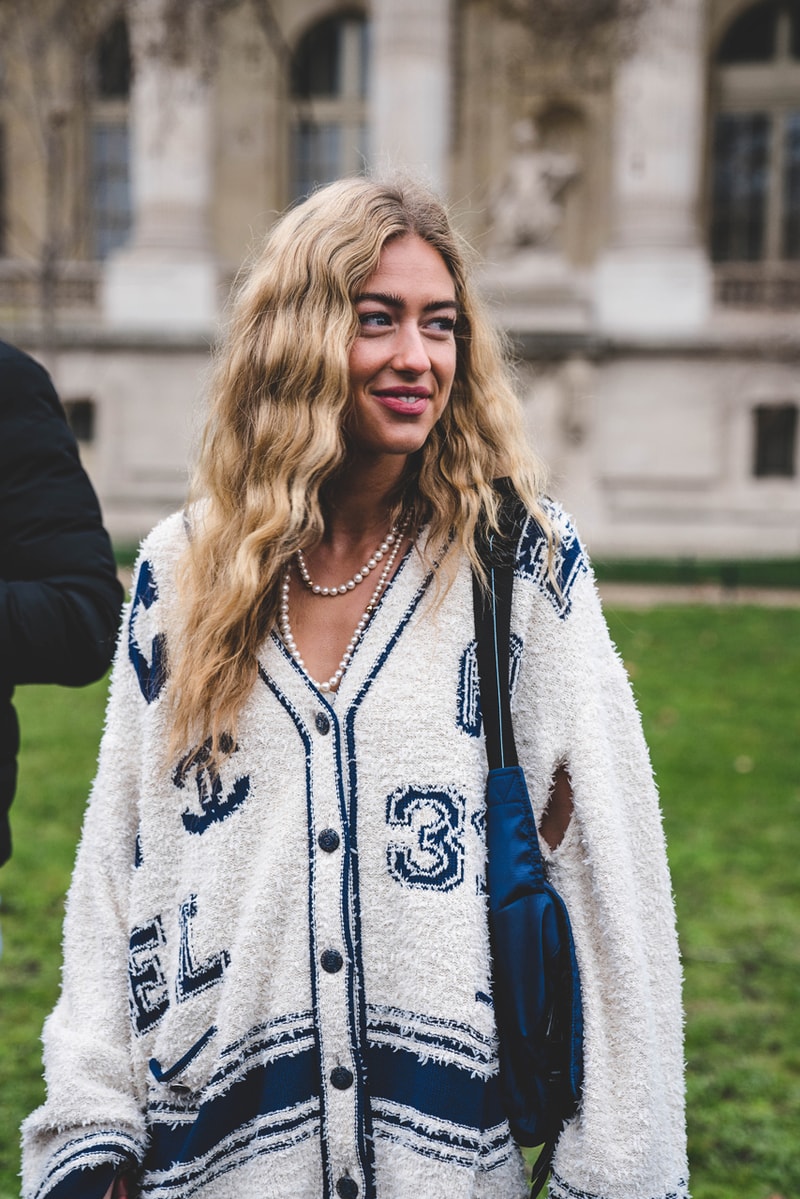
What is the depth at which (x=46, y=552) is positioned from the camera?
250cm

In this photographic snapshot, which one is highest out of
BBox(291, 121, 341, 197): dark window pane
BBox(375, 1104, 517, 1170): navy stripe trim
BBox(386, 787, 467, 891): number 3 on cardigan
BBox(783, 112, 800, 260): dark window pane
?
BBox(291, 121, 341, 197): dark window pane

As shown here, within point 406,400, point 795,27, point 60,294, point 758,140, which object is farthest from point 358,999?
point 795,27

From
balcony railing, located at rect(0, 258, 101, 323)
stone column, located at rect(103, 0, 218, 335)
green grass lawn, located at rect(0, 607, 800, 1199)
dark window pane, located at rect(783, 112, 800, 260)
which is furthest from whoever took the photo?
dark window pane, located at rect(783, 112, 800, 260)

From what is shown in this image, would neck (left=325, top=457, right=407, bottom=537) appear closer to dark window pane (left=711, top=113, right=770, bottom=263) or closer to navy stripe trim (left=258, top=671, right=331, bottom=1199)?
navy stripe trim (left=258, top=671, right=331, bottom=1199)

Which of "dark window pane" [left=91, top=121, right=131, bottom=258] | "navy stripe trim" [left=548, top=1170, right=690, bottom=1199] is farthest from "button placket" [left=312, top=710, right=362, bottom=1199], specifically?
"dark window pane" [left=91, top=121, right=131, bottom=258]

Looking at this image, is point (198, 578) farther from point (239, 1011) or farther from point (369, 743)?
point (239, 1011)

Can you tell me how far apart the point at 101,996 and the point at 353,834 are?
54 cm

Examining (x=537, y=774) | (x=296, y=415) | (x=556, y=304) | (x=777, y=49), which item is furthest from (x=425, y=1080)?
(x=777, y=49)

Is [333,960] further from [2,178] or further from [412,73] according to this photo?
[2,178]

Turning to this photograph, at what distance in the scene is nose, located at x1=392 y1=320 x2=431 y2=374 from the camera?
2.08 metres

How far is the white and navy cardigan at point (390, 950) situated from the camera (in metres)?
2.00

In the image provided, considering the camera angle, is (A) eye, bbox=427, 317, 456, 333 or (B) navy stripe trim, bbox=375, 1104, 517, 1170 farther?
(A) eye, bbox=427, 317, 456, 333

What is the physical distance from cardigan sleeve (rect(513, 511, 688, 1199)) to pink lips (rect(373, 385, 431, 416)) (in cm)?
27

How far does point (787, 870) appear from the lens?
21.2 feet
